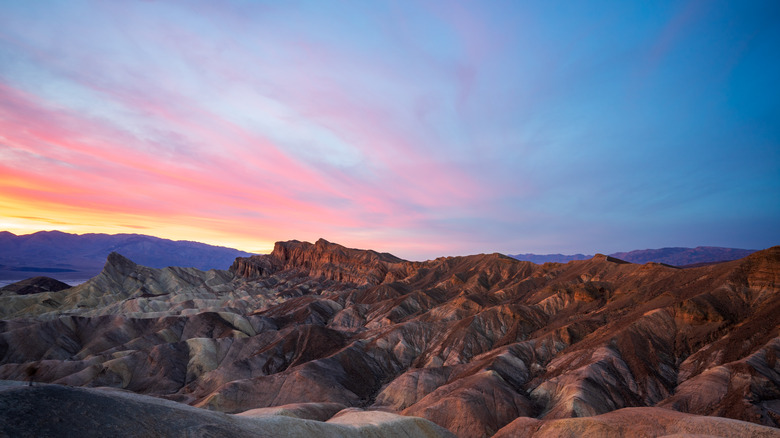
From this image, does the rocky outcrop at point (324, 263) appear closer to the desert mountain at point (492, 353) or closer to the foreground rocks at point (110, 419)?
the desert mountain at point (492, 353)

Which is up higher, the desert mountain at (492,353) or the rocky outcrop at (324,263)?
the rocky outcrop at (324,263)

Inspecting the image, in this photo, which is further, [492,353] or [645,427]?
[492,353]

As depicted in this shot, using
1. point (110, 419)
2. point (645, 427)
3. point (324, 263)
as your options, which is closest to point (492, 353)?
point (645, 427)

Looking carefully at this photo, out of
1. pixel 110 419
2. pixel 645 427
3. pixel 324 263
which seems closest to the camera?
pixel 110 419

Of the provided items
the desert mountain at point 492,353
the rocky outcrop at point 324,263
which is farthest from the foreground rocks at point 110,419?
the rocky outcrop at point 324,263

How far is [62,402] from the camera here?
11.9m

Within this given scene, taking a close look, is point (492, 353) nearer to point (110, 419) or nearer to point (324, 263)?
point (110, 419)

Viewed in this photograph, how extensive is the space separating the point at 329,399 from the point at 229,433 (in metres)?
35.5

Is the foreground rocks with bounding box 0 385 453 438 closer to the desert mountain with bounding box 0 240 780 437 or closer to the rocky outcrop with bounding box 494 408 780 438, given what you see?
the rocky outcrop with bounding box 494 408 780 438

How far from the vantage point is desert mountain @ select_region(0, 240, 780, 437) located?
3488 centimetres

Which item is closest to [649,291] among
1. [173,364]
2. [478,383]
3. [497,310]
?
[497,310]

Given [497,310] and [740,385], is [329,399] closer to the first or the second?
[497,310]

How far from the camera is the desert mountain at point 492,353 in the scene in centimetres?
3488

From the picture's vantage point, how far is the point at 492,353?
52312 mm
